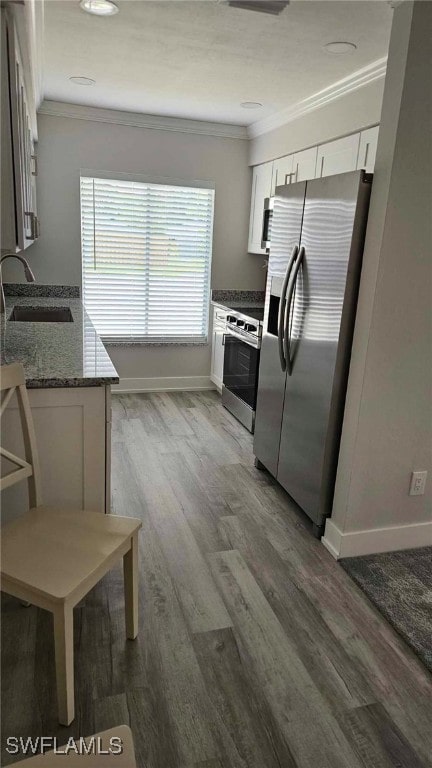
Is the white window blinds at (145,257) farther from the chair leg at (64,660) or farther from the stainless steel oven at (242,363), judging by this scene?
the chair leg at (64,660)

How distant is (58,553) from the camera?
5.28 ft

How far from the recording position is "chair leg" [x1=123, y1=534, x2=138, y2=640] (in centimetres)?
183

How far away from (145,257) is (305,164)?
71.2 inches

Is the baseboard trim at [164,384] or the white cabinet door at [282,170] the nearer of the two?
the white cabinet door at [282,170]

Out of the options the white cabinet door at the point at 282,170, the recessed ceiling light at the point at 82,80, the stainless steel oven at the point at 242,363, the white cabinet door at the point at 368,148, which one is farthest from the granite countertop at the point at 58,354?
the white cabinet door at the point at 282,170

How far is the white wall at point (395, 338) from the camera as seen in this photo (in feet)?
7.00

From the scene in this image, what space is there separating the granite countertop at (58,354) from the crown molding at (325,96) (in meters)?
2.21

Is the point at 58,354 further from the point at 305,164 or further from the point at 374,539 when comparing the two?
the point at 305,164

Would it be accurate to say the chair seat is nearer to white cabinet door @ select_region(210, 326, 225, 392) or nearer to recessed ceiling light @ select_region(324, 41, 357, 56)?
recessed ceiling light @ select_region(324, 41, 357, 56)

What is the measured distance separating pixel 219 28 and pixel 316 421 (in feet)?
6.69

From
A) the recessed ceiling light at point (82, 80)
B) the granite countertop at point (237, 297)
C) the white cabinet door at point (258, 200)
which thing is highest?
the recessed ceiling light at point (82, 80)

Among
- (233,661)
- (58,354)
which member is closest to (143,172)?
(58,354)

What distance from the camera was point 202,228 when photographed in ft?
16.8

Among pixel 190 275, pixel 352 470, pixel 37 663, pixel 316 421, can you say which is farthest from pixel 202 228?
pixel 37 663
